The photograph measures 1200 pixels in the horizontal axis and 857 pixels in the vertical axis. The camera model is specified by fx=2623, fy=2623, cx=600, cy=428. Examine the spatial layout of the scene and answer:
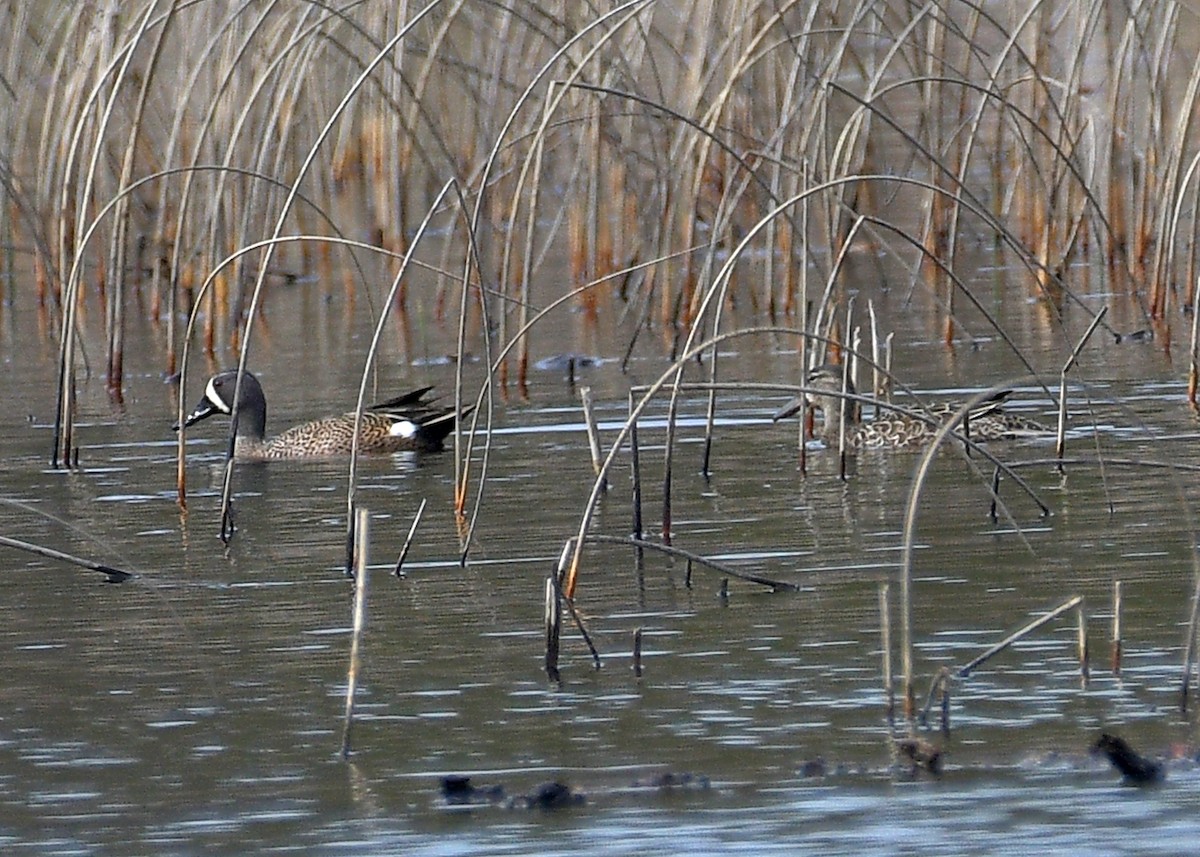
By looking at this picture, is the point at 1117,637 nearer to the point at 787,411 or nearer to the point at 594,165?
the point at 787,411

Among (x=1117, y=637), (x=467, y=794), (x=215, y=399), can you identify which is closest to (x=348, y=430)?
(x=215, y=399)

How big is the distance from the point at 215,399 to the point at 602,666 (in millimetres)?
5429

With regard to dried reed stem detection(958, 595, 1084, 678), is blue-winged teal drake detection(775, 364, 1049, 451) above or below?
above

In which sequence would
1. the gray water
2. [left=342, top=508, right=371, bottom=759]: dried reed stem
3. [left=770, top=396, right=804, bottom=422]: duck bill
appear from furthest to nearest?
[left=770, top=396, right=804, bottom=422]: duck bill → [left=342, top=508, right=371, bottom=759]: dried reed stem → the gray water

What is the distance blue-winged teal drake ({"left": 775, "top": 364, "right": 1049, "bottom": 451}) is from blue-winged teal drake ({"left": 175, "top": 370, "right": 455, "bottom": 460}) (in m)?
1.39

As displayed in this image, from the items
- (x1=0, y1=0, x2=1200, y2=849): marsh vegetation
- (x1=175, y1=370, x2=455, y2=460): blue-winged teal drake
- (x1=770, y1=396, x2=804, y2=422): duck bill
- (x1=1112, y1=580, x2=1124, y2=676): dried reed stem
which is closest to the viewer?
(x1=1112, y1=580, x2=1124, y2=676): dried reed stem

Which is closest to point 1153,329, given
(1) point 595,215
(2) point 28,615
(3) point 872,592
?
(1) point 595,215

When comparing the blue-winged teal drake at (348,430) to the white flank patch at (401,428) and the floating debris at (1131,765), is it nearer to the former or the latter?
the white flank patch at (401,428)

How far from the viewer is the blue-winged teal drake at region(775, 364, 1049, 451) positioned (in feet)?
30.9

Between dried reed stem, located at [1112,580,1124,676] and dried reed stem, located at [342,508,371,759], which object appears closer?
dried reed stem, located at [342,508,371,759]

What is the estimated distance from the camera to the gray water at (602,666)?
4.62 metres

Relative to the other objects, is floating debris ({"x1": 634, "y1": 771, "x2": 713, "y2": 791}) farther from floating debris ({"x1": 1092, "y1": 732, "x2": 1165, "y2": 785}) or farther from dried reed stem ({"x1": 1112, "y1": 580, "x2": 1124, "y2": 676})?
dried reed stem ({"x1": 1112, "y1": 580, "x2": 1124, "y2": 676})

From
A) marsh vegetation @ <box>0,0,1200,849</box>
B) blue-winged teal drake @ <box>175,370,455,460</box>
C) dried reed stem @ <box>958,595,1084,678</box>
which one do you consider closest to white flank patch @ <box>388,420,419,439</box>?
blue-winged teal drake @ <box>175,370,455,460</box>

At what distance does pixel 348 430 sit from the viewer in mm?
10180
